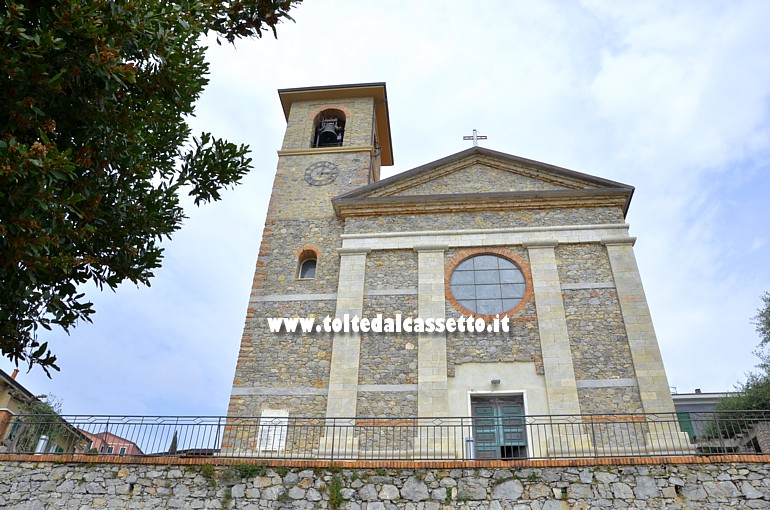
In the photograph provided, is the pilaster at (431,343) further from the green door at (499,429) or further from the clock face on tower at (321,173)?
the clock face on tower at (321,173)

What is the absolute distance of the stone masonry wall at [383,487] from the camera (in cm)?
925

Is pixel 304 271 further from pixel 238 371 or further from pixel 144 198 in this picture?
pixel 144 198

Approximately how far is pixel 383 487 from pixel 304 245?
8.49 metres

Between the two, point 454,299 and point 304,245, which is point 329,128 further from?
point 454,299

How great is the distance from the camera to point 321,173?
738 inches

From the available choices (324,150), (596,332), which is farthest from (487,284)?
(324,150)

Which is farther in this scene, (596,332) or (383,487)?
(596,332)

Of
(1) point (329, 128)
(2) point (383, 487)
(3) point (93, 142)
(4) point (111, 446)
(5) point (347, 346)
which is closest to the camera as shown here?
(3) point (93, 142)

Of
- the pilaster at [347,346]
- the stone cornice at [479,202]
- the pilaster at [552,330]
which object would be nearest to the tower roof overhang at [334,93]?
the stone cornice at [479,202]

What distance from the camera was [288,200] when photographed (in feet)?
59.1

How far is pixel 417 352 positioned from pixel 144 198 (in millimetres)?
8021

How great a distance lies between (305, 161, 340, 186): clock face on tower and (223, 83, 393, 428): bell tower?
32 mm

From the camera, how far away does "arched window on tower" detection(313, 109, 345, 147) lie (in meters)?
20.3

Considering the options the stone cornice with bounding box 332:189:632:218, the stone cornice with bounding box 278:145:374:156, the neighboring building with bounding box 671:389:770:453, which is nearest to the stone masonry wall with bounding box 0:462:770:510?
the neighboring building with bounding box 671:389:770:453
